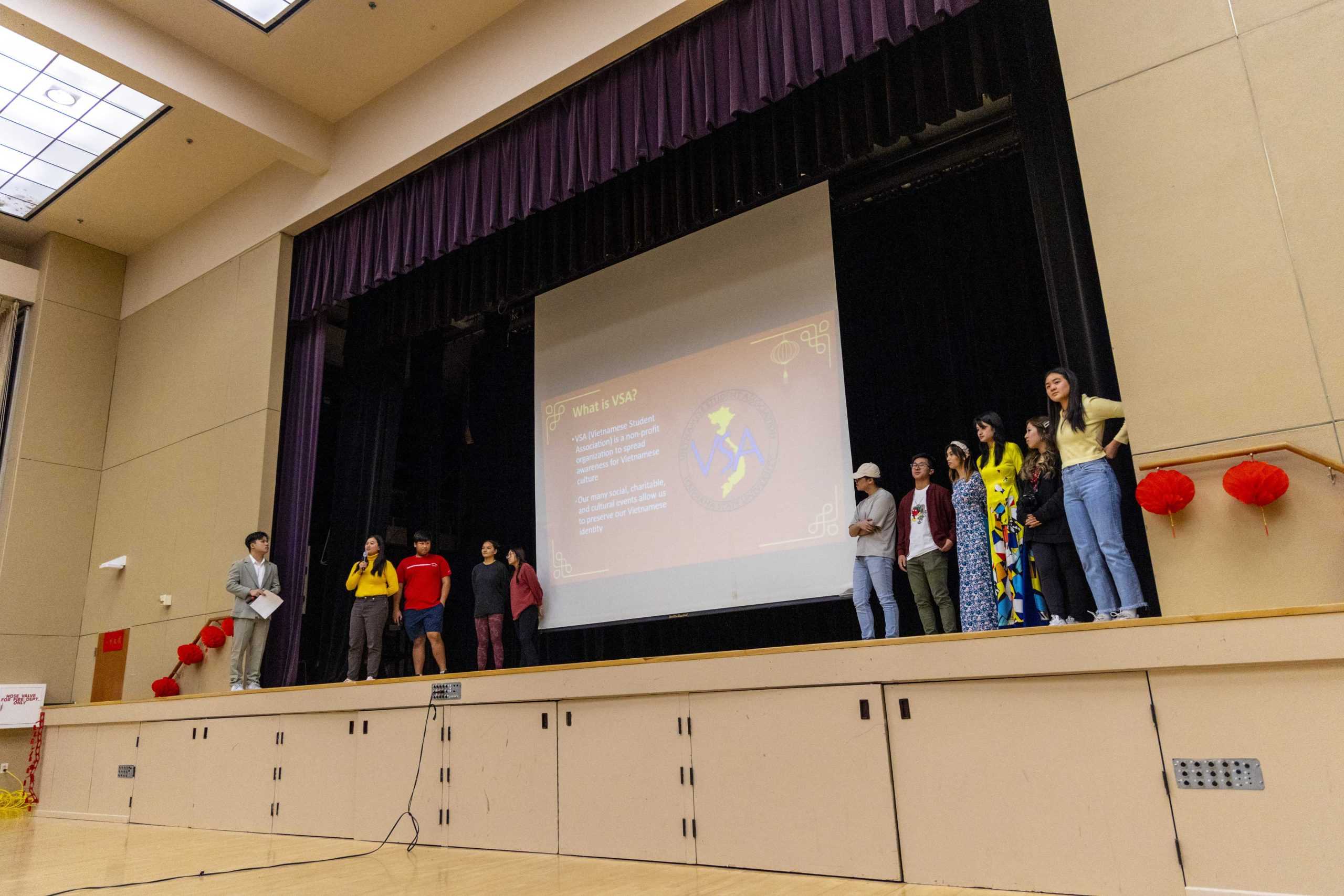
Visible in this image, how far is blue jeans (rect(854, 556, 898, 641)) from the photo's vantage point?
500 cm

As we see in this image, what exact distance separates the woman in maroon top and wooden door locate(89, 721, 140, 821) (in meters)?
2.80

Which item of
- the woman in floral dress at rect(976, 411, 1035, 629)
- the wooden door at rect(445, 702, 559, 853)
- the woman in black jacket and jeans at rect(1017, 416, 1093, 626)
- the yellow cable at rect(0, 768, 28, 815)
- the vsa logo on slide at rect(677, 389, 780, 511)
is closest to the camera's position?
the woman in black jacket and jeans at rect(1017, 416, 1093, 626)

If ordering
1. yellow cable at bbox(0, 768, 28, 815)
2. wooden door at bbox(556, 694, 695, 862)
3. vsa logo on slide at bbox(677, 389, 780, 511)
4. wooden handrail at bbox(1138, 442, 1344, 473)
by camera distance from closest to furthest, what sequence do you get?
wooden handrail at bbox(1138, 442, 1344, 473)
wooden door at bbox(556, 694, 695, 862)
vsa logo on slide at bbox(677, 389, 780, 511)
yellow cable at bbox(0, 768, 28, 815)

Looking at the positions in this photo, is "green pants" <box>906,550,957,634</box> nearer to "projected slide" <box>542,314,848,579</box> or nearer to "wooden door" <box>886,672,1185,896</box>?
"projected slide" <box>542,314,848,579</box>

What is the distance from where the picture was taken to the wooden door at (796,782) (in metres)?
3.29

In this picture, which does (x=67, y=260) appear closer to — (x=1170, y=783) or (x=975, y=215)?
(x=975, y=215)

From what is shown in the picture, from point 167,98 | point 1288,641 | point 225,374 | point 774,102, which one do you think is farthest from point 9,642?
point 1288,641

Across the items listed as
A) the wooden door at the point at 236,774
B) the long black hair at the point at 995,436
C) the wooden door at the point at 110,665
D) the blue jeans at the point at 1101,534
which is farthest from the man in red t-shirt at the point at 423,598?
the blue jeans at the point at 1101,534

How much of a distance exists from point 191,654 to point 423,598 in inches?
73.3

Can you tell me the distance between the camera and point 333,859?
4297 mm

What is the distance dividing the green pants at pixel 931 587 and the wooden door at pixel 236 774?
3.91 metres

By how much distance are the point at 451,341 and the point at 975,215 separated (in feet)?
16.8

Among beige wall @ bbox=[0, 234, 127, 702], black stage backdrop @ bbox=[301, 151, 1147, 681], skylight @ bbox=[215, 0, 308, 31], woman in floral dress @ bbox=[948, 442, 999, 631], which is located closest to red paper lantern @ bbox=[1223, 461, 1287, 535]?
black stage backdrop @ bbox=[301, 151, 1147, 681]

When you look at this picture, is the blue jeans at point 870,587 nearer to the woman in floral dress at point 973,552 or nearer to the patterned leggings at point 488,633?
the woman in floral dress at point 973,552
